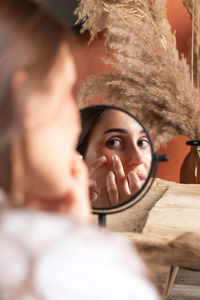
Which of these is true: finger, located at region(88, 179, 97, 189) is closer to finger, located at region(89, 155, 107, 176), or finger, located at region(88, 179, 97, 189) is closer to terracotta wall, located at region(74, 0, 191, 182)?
finger, located at region(89, 155, 107, 176)

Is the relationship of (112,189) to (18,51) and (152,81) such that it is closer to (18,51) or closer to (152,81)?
(18,51)

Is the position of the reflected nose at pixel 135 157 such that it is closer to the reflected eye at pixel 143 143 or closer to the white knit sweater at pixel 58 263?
the reflected eye at pixel 143 143

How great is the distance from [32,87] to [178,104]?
69cm

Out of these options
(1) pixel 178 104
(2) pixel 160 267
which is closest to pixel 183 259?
(2) pixel 160 267

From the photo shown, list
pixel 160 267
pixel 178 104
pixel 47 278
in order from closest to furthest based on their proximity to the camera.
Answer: pixel 47 278 → pixel 160 267 → pixel 178 104

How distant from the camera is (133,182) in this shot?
1.36 feet

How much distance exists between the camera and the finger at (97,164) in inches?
16.4

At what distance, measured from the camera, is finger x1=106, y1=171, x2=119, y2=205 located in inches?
16.3

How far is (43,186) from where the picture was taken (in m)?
0.20

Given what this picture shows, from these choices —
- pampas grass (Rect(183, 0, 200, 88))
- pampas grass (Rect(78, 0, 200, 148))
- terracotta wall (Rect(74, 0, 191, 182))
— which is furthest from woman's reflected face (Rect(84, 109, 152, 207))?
terracotta wall (Rect(74, 0, 191, 182))

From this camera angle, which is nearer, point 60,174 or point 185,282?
point 60,174

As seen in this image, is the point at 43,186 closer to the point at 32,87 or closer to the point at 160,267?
the point at 32,87

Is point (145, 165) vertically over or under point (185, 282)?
over

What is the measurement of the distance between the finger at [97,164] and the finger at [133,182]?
0.04m
